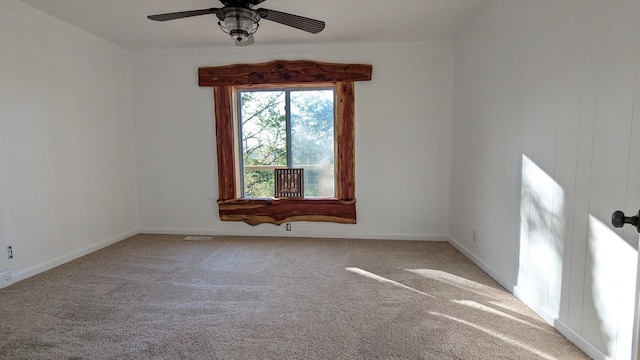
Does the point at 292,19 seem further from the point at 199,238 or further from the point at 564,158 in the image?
the point at 199,238

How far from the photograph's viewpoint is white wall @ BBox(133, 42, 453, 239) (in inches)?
150

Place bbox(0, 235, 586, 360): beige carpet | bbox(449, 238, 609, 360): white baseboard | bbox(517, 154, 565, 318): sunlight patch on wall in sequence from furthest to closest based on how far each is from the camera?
1. bbox(517, 154, 565, 318): sunlight patch on wall
2. bbox(0, 235, 586, 360): beige carpet
3. bbox(449, 238, 609, 360): white baseboard

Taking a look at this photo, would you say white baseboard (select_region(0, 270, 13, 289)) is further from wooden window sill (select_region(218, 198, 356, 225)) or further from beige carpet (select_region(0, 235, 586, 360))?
wooden window sill (select_region(218, 198, 356, 225))

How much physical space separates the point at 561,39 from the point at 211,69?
3.67 meters

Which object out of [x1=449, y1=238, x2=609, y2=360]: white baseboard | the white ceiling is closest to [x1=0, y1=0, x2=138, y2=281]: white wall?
the white ceiling

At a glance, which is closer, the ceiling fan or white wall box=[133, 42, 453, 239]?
the ceiling fan

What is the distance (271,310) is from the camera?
7.16ft

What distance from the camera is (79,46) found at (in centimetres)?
338

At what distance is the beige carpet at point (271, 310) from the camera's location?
1.75 metres

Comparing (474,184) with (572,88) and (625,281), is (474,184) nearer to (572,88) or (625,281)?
(572,88)

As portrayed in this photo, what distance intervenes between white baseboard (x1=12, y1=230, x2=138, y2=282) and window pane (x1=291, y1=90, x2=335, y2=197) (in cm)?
248

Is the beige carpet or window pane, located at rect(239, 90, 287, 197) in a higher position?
window pane, located at rect(239, 90, 287, 197)

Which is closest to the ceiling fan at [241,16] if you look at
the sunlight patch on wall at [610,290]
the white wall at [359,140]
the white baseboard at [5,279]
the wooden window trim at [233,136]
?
the wooden window trim at [233,136]

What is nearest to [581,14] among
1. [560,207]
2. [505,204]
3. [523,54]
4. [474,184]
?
[523,54]
